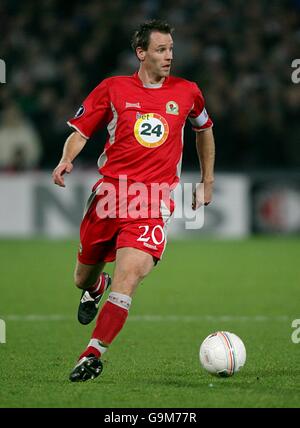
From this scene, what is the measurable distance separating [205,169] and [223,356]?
1.49 meters

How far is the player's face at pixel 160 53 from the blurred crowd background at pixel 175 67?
9.66 m

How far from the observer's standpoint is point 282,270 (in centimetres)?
1366

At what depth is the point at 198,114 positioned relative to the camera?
742 cm

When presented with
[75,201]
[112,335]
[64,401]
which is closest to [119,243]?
[112,335]

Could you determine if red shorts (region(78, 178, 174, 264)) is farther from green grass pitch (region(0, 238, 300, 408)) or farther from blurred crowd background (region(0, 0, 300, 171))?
blurred crowd background (region(0, 0, 300, 171))

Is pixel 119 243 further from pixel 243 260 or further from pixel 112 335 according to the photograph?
pixel 243 260

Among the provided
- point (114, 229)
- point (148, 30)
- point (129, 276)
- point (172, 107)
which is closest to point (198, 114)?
point (172, 107)

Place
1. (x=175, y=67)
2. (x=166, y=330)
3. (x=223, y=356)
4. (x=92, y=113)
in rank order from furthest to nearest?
(x=175, y=67), (x=166, y=330), (x=92, y=113), (x=223, y=356)

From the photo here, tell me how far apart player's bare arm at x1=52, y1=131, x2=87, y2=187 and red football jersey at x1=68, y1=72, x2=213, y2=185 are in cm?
6

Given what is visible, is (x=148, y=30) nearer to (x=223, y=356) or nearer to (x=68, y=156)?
(x=68, y=156)

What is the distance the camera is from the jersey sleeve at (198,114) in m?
7.37

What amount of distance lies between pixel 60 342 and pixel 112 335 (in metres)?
1.94

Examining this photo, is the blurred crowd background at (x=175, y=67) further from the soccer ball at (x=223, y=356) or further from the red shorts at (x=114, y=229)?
the soccer ball at (x=223, y=356)
